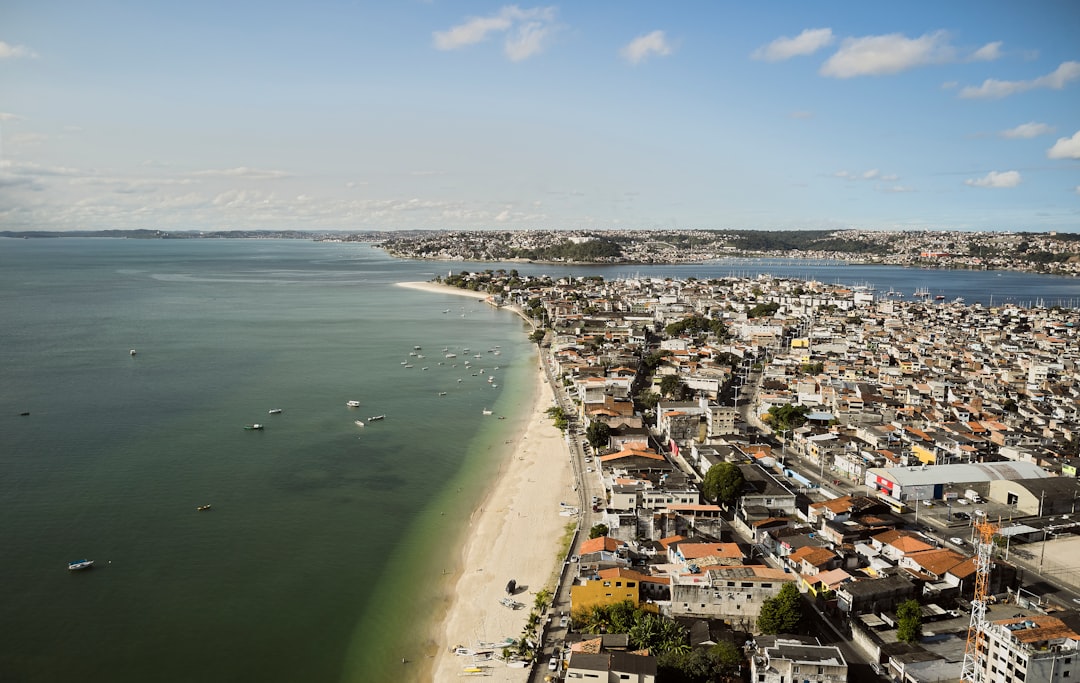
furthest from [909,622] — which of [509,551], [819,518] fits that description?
[509,551]

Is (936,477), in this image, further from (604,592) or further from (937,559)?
(604,592)

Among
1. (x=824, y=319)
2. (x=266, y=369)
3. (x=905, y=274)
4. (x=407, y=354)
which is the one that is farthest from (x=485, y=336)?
(x=905, y=274)

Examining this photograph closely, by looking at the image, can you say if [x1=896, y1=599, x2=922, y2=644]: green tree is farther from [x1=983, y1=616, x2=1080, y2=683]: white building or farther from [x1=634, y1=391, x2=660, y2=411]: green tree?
[x1=634, y1=391, x2=660, y2=411]: green tree

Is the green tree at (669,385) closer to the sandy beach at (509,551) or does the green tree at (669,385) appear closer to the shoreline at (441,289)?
the sandy beach at (509,551)

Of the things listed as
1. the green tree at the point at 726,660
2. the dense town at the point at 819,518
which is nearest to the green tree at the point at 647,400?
the dense town at the point at 819,518

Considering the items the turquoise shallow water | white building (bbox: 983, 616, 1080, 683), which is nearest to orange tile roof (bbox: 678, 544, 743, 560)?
white building (bbox: 983, 616, 1080, 683)

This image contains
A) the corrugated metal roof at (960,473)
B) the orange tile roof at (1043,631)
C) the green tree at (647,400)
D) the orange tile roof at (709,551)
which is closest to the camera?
the orange tile roof at (1043,631)
